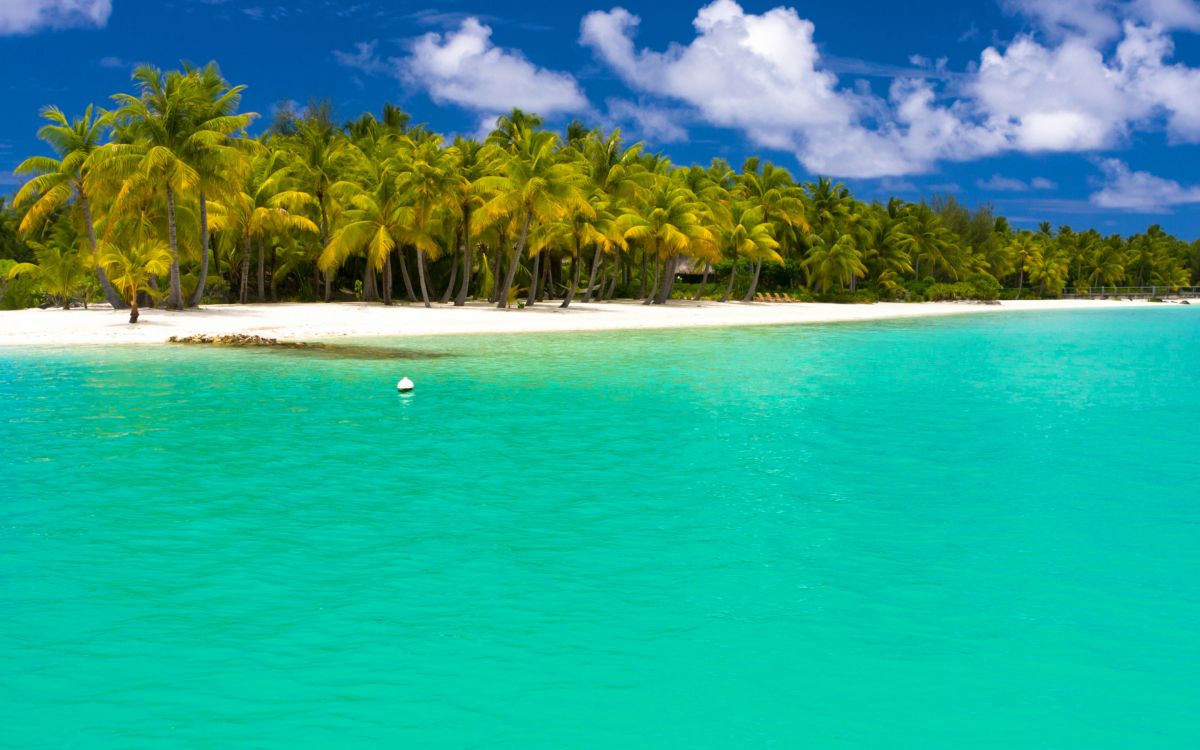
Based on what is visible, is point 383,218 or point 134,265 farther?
point 383,218

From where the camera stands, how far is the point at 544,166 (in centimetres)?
4275

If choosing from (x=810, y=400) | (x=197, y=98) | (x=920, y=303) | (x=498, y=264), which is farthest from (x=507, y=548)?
(x=920, y=303)

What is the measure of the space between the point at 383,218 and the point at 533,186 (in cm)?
666

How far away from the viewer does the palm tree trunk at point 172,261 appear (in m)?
36.3

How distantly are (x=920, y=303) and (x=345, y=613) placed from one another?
73.4 m

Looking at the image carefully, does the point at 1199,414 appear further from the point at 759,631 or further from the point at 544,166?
the point at 544,166

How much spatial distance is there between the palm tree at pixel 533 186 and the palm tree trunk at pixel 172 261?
1207 centimetres

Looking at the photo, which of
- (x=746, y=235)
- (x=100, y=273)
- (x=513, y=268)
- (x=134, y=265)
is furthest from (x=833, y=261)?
(x=134, y=265)

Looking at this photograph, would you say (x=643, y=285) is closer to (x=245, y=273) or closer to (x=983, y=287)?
(x=245, y=273)

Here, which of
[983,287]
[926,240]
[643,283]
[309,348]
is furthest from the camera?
[926,240]

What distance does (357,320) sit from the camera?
121ft

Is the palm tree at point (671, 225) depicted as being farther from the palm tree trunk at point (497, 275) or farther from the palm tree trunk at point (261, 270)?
the palm tree trunk at point (261, 270)

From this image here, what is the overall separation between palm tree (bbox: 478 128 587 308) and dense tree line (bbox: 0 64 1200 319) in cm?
9

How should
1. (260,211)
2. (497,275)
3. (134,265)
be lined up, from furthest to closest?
(497,275), (260,211), (134,265)
